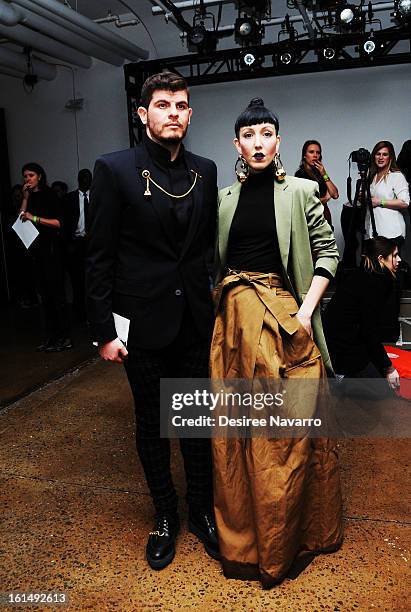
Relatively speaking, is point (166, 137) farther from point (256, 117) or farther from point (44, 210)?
point (44, 210)

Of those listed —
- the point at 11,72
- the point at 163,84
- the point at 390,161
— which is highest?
the point at 11,72

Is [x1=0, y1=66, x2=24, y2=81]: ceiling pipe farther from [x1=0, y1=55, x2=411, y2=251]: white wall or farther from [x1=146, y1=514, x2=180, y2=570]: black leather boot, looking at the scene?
[x1=146, y1=514, x2=180, y2=570]: black leather boot

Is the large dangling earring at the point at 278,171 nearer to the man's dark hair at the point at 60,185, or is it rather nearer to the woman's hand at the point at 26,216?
the woman's hand at the point at 26,216

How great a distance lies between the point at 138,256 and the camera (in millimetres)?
1759

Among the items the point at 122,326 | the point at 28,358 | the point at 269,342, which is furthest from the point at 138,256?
the point at 28,358

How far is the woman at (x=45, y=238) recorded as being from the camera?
4312 mm

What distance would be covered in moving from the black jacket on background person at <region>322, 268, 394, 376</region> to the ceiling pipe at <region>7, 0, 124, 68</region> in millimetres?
3778

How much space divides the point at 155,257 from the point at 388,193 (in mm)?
3747

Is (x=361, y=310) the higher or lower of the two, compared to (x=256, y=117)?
lower

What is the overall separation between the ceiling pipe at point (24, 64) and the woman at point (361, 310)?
16.7 feet

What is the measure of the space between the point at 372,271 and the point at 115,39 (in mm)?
4517

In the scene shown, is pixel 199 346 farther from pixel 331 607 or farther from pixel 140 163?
pixel 331 607

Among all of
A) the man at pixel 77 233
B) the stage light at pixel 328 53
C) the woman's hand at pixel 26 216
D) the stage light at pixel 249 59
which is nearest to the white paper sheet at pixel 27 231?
the woman's hand at pixel 26 216

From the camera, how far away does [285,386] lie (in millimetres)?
1750
